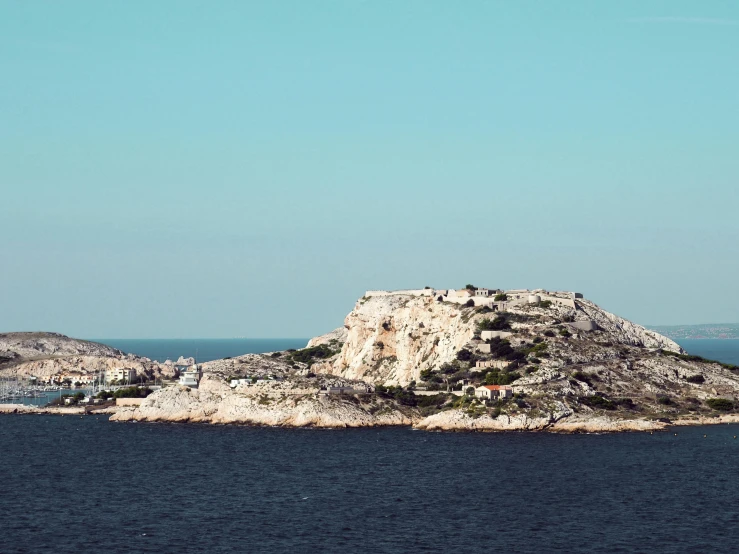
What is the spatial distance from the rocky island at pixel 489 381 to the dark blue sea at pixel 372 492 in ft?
18.0

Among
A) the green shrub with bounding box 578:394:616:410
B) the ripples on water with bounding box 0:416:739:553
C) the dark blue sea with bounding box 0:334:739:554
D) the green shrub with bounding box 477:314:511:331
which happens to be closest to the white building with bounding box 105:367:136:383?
the dark blue sea with bounding box 0:334:739:554

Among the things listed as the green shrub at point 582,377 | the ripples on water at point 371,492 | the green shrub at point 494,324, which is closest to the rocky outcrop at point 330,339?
the green shrub at point 494,324

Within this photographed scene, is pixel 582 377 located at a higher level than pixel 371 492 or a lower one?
higher

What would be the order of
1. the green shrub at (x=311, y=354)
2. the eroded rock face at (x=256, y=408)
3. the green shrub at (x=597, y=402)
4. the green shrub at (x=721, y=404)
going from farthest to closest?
Result: the green shrub at (x=311, y=354) → the eroded rock face at (x=256, y=408) → the green shrub at (x=721, y=404) → the green shrub at (x=597, y=402)

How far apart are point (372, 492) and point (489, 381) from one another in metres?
45.4

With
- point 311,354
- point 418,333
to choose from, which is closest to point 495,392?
point 418,333

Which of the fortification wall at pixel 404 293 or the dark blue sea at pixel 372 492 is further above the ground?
the fortification wall at pixel 404 293

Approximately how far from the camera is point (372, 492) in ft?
238

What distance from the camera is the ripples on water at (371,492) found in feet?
190

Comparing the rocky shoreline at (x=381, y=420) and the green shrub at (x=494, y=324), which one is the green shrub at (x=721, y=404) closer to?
the rocky shoreline at (x=381, y=420)

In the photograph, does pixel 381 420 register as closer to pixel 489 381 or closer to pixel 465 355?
pixel 489 381

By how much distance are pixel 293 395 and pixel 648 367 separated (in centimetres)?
4209

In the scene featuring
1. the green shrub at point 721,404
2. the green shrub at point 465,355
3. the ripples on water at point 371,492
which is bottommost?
the ripples on water at point 371,492

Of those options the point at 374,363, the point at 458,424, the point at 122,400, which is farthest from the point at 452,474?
the point at 122,400
